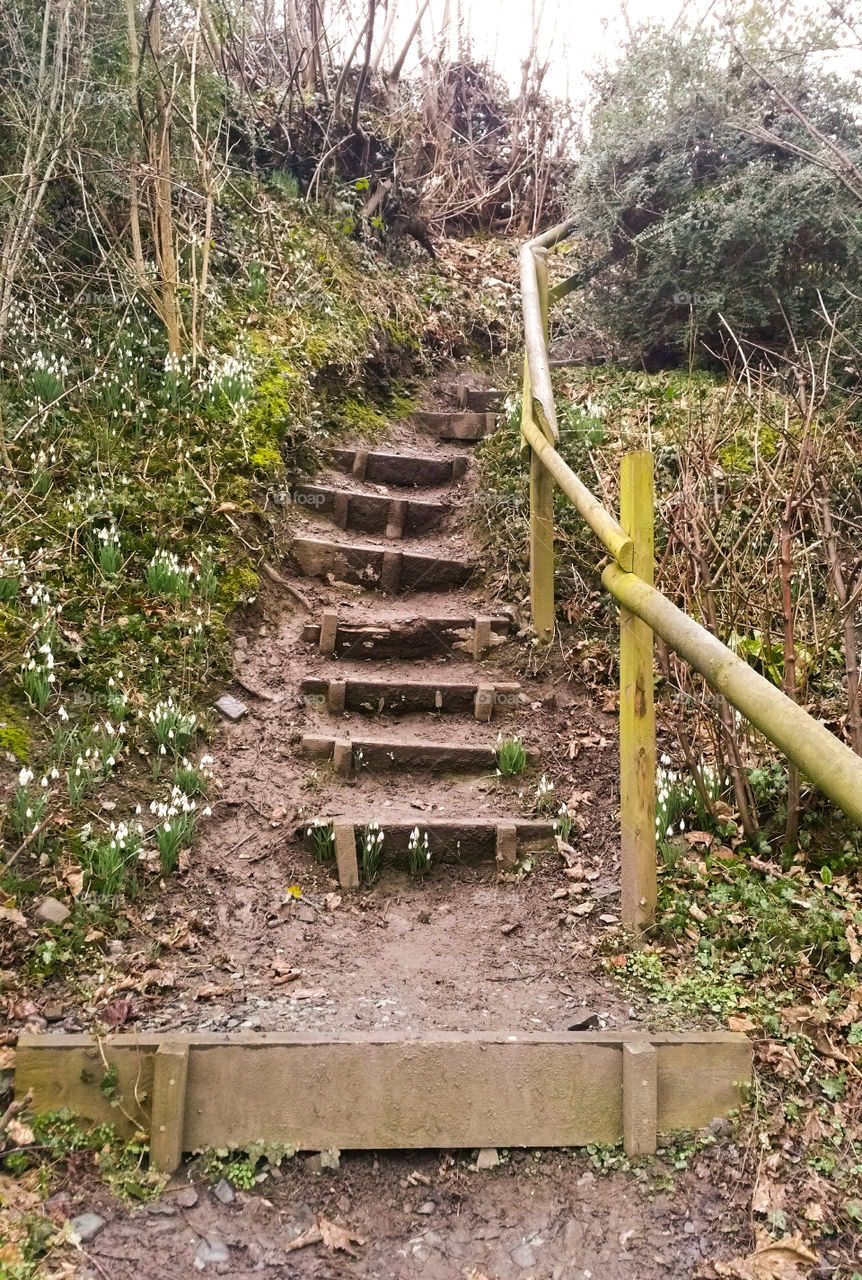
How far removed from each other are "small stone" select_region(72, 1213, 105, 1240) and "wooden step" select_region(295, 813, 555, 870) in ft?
5.63

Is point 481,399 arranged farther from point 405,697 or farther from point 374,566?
point 405,697

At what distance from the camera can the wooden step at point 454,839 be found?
382 centimetres

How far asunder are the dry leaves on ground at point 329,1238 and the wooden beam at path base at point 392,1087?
7.8 inches

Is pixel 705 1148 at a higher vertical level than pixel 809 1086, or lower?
lower

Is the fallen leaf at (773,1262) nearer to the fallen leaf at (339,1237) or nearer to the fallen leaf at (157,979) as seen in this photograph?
the fallen leaf at (339,1237)

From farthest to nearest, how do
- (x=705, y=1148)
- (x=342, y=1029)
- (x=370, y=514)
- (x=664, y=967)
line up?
(x=370, y=514)
(x=664, y=967)
(x=342, y=1029)
(x=705, y=1148)

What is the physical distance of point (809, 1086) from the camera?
242cm

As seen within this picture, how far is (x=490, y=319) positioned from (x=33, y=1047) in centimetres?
867

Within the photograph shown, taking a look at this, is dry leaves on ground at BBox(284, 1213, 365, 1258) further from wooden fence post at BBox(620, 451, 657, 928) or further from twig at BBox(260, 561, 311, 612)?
twig at BBox(260, 561, 311, 612)

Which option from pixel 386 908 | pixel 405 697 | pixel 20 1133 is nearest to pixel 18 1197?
pixel 20 1133

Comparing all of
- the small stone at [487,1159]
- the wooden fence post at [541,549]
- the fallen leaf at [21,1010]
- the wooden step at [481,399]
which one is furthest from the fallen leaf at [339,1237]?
the wooden step at [481,399]

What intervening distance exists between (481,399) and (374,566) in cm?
307

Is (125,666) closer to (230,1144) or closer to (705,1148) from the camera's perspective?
(230,1144)

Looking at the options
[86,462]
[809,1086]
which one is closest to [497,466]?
[86,462]
